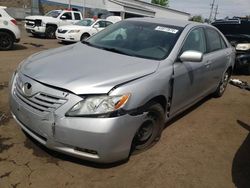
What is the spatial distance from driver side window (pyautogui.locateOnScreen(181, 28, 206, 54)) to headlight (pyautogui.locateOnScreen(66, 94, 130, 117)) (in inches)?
64.5

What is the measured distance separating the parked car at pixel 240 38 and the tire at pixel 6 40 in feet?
24.5

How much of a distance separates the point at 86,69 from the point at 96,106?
23.9 inches

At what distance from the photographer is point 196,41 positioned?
4848 mm

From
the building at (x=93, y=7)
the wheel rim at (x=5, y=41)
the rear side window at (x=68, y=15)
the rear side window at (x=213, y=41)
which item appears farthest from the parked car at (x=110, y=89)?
the building at (x=93, y=7)

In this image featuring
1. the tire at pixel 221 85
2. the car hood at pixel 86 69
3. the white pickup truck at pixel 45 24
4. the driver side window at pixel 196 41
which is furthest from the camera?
the white pickup truck at pixel 45 24

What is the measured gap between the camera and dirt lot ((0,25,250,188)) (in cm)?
323

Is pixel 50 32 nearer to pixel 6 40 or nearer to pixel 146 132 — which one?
pixel 6 40

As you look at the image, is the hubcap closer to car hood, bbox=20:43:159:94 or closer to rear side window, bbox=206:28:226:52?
car hood, bbox=20:43:159:94

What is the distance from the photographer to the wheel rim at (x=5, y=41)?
1118 cm

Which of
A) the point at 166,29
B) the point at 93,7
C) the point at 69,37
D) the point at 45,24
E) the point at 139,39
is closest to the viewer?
the point at 139,39

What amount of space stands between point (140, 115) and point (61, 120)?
34.0 inches

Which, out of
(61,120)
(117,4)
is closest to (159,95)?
(61,120)

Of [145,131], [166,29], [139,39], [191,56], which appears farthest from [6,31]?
[145,131]

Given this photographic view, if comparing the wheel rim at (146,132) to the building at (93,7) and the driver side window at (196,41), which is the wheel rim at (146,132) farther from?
the building at (93,7)
